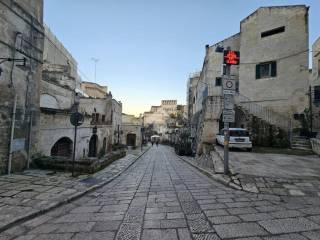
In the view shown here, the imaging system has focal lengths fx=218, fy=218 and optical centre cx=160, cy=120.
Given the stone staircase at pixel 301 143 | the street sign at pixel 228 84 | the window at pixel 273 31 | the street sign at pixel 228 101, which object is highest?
the window at pixel 273 31

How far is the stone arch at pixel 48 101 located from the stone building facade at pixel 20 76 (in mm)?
7335

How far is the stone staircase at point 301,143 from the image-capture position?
1341 cm

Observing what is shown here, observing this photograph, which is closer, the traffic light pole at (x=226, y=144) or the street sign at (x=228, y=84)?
the traffic light pole at (x=226, y=144)

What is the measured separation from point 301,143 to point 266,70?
751 centimetres

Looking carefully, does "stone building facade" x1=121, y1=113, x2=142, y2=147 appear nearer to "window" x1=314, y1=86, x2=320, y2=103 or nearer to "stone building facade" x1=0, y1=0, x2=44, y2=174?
"window" x1=314, y1=86, x2=320, y2=103

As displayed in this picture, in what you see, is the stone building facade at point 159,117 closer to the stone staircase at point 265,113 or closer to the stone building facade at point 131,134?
the stone building facade at point 131,134

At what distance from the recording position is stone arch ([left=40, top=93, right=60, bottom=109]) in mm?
16914

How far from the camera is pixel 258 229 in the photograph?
11.9ft

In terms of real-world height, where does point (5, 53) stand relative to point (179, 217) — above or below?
above

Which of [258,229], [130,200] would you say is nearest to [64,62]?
[130,200]

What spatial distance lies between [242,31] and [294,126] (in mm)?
9872

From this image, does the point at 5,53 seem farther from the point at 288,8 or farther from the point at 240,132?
the point at 288,8

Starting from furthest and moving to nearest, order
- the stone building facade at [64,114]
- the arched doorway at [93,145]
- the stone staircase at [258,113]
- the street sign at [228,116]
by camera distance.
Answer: the arched doorway at [93,145] → the stone staircase at [258,113] → the stone building facade at [64,114] → the street sign at [228,116]

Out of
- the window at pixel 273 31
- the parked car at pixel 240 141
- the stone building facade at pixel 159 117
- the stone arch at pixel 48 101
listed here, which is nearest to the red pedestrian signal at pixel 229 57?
the parked car at pixel 240 141
